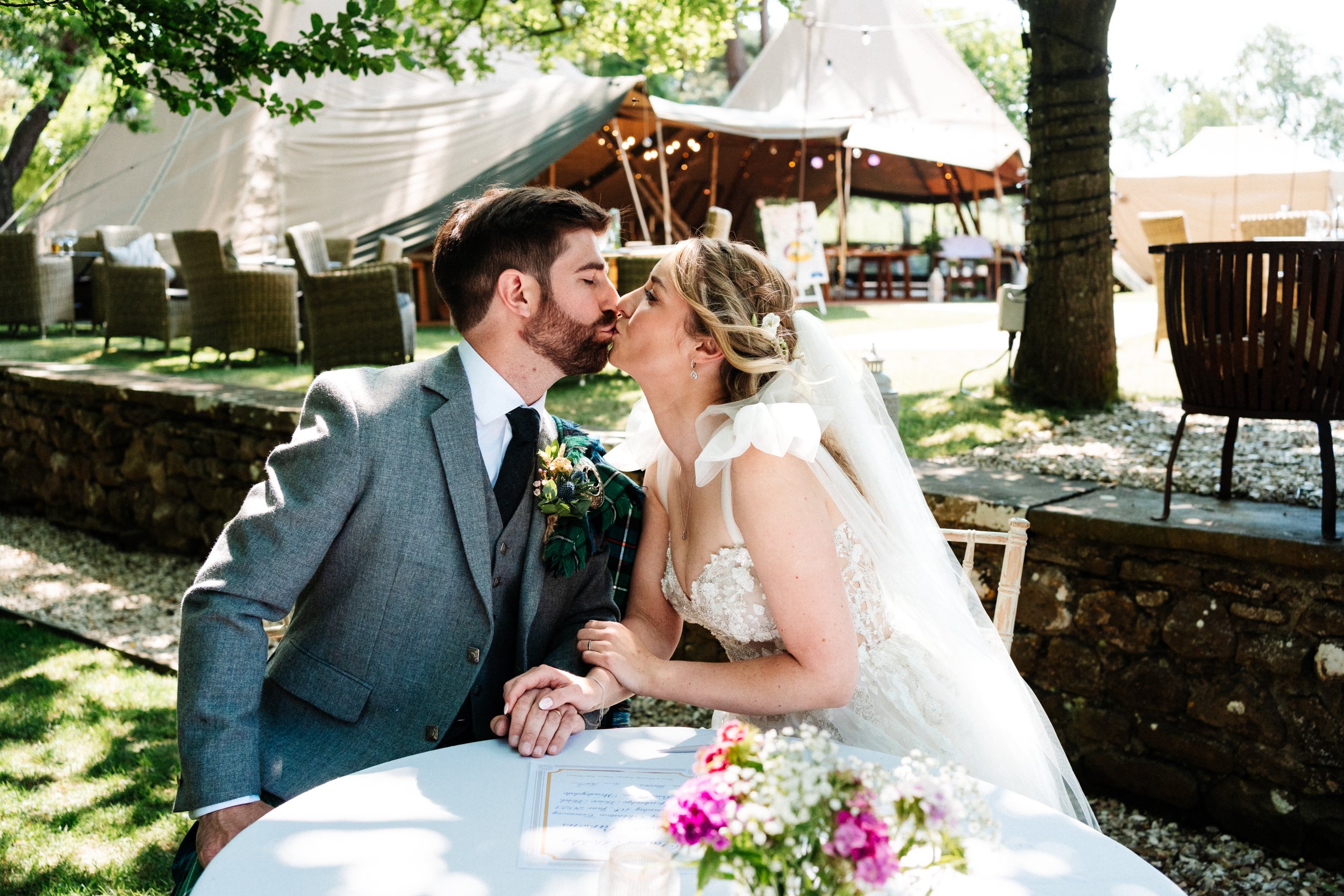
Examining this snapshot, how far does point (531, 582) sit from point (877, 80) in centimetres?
1806

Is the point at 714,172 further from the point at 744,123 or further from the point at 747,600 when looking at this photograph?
the point at 747,600

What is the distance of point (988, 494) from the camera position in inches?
155

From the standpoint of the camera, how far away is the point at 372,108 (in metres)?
13.9

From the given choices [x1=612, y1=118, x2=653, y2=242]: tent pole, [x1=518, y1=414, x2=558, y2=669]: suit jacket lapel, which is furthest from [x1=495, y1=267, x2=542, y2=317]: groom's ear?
[x1=612, y1=118, x2=653, y2=242]: tent pole

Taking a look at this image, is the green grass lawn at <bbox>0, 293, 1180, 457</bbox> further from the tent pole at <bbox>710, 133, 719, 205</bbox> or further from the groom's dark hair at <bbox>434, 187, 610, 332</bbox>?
the tent pole at <bbox>710, 133, 719, 205</bbox>

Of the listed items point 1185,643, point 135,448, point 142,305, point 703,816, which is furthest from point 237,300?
point 703,816

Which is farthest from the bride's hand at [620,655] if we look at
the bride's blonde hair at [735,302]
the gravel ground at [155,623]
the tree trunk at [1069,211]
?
the tree trunk at [1069,211]

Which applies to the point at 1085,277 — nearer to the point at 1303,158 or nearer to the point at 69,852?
the point at 69,852

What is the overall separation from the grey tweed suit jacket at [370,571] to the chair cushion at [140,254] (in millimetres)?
10121

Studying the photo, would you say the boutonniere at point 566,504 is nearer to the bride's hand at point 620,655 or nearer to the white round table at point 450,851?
the bride's hand at point 620,655

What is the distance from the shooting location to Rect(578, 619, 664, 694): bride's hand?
2.10 meters

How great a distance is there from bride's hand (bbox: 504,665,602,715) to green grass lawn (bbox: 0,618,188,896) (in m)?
1.92

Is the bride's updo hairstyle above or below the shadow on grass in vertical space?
above

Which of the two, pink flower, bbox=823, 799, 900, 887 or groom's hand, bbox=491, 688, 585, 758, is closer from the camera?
pink flower, bbox=823, 799, 900, 887
